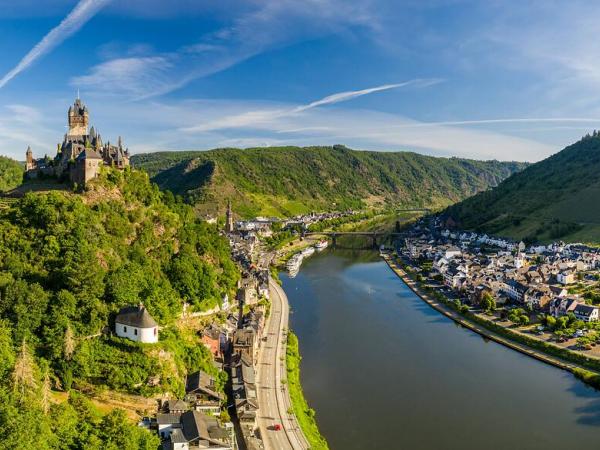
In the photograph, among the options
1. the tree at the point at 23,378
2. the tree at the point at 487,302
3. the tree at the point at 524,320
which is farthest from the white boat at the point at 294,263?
the tree at the point at 23,378

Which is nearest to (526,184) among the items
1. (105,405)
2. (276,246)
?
(276,246)

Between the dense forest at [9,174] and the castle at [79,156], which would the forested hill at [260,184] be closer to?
the dense forest at [9,174]

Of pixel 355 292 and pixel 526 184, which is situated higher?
pixel 526 184

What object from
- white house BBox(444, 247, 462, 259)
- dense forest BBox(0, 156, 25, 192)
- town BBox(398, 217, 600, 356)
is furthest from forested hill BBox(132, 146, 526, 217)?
white house BBox(444, 247, 462, 259)

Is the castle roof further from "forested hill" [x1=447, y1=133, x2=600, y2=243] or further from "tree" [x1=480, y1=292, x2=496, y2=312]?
"forested hill" [x1=447, y1=133, x2=600, y2=243]

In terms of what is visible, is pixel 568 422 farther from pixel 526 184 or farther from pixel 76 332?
pixel 526 184

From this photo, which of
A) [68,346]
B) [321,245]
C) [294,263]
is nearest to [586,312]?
[294,263]
